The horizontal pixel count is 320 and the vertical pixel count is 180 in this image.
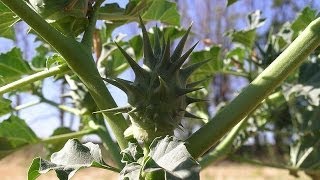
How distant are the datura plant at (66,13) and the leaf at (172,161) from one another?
275mm

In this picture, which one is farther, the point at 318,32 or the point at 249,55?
the point at 249,55

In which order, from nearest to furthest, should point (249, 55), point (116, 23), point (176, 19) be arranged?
point (116, 23) → point (176, 19) → point (249, 55)

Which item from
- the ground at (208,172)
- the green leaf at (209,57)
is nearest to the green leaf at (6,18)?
the green leaf at (209,57)

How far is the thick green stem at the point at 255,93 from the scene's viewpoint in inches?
31.8

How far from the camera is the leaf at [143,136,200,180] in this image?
0.64 meters

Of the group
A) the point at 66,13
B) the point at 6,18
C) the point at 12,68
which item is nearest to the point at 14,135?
the point at 12,68

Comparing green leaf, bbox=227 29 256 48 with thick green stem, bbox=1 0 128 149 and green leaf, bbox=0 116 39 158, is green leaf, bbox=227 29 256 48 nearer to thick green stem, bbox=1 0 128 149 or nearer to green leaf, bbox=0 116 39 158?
green leaf, bbox=0 116 39 158

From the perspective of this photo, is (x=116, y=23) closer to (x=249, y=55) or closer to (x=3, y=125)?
(x=3, y=125)

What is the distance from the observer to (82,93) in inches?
61.1

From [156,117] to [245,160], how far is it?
916 millimetres

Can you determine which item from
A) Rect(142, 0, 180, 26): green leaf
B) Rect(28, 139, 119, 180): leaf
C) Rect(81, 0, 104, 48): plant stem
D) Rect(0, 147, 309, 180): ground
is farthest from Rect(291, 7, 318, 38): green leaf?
Rect(0, 147, 309, 180): ground

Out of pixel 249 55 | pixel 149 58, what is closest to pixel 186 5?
pixel 249 55

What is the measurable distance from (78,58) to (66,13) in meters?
0.08

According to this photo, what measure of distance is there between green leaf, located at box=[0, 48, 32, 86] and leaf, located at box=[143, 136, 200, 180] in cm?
63
